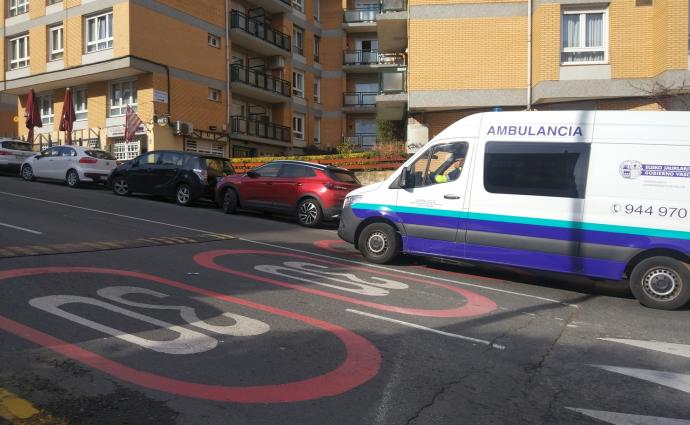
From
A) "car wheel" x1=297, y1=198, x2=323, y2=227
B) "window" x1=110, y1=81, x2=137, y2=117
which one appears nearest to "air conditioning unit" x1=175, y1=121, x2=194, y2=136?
"window" x1=110, y1=81, x2=137, y2=117

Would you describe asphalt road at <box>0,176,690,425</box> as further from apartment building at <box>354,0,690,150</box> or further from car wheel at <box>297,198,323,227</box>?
apartment building at <box>354,0,690,150</box>

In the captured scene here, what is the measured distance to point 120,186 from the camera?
57.3ft

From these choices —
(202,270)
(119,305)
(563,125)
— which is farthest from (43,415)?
(563,125)

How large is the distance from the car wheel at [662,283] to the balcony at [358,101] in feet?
115

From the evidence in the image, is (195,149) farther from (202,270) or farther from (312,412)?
(312,412)

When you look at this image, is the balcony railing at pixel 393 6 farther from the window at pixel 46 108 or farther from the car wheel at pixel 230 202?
the window at pixel 46 108

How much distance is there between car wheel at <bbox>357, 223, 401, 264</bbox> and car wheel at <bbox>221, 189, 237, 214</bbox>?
679 cm

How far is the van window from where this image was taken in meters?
7.58

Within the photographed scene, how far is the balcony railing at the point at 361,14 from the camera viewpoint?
40125 mm

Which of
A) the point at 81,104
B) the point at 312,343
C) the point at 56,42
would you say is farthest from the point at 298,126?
the point at 312,343

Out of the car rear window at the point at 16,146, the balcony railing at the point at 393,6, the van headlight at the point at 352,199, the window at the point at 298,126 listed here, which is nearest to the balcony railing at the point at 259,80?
the window at the point at 298,126

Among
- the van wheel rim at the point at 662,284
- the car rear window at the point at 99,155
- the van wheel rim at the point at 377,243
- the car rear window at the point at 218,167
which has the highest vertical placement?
the car rear window at the point at 99,155

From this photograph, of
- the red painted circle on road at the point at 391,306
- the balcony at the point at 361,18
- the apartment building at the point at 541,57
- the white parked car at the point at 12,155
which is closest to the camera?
the red painted circle on road at the point at 391,306

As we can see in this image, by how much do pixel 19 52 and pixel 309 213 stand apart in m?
25.2
